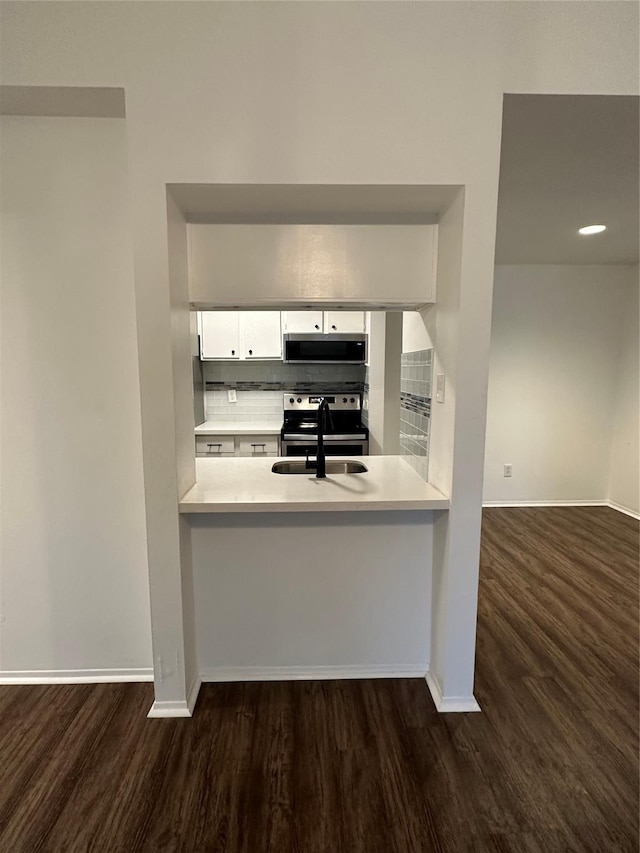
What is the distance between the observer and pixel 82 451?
1787mm

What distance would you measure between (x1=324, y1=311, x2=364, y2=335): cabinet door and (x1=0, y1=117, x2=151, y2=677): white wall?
222 centimetres

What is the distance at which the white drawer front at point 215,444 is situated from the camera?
12.0ft

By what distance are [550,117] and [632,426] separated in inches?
133

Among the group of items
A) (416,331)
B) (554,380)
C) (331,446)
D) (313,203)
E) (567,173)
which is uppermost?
(567,173)

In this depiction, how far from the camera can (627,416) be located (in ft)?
13.1

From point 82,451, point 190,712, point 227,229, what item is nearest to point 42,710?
point 190,712

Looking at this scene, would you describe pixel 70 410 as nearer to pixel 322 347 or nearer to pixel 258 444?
pixel 258 444

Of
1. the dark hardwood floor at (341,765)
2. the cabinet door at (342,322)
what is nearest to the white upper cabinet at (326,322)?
the cabinet door at (342,322)

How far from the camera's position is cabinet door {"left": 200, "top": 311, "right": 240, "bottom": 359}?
3863 millimetres

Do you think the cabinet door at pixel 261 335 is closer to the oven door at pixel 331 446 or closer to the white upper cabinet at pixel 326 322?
the white upper cabinet at pixel 326 322

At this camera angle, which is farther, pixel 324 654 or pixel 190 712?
pixel 324 654

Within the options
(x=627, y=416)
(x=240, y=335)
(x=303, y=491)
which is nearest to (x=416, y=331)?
(x=303, y=491)

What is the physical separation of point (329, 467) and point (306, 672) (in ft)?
3.34

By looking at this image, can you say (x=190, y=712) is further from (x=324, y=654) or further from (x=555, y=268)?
(x=555, y=268)
